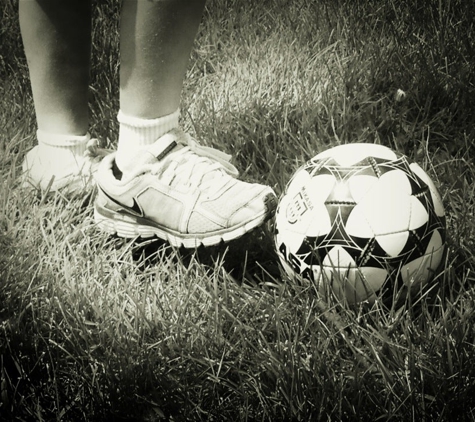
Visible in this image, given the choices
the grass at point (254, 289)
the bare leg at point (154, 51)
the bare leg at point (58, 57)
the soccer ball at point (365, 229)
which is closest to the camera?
the grass at point (254, 289)

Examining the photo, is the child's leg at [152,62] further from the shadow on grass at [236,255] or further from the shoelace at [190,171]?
the shadow on grass at [236,255]

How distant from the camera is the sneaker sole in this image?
215 cm

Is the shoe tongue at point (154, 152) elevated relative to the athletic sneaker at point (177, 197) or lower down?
elevated

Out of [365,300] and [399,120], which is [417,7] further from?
[365,300]

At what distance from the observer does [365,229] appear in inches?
74.1

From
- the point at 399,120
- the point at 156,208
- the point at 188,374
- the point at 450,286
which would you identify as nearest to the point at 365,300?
the point at 450,286

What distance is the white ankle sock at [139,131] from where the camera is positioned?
2.29 m

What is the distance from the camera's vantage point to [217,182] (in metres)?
2.28

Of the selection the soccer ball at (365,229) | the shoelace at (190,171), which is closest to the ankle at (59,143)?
the shoelace at (190,171)

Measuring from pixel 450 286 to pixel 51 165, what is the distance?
150 centimetres

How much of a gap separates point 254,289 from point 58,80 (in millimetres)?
1079

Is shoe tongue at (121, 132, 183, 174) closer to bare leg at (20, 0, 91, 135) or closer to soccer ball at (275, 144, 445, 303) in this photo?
bare leg at (20, 0, 91, 135)

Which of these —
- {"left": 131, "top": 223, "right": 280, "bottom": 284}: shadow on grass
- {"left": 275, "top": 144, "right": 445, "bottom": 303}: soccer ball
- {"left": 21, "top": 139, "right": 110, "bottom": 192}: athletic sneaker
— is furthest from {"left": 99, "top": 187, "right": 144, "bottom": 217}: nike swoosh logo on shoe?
{"left": 275, "top": 144, "right": 445, "bottom": 303}: soccer ball

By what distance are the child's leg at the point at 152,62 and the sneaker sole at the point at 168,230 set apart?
0.67 feet
